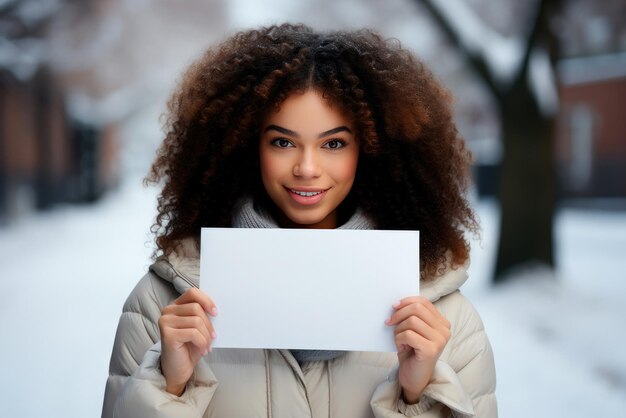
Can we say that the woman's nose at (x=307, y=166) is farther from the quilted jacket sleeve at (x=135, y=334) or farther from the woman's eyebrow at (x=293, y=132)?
the quilted jacket sleeve at (x=135, y=334)

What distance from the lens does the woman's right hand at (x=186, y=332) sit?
0.95 metres

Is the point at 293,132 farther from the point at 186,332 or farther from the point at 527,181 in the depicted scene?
the point at 527,181

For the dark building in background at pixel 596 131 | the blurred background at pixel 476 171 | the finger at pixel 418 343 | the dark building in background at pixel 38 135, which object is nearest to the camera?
the finger at pixel 418 343

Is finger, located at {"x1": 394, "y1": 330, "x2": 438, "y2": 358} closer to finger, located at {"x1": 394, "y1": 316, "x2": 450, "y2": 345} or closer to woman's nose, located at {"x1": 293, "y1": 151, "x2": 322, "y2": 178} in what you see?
finger, located at {"x1": 394, "y1": 316, "x2": 450, "y2": 345}

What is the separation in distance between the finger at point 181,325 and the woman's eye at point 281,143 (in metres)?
0.31

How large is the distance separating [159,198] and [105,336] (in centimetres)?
324

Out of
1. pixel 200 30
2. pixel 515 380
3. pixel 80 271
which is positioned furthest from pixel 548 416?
pixel 200 30

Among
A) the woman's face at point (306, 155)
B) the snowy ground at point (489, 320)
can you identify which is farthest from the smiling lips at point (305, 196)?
the snowy ground at point (489, 320)

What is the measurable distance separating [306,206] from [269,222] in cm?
9

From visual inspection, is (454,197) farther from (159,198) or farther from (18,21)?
(18,21)

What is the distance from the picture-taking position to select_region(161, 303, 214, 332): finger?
3.13ft

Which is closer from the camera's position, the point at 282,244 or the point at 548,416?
the point at 282,244

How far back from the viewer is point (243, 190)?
1.25 m

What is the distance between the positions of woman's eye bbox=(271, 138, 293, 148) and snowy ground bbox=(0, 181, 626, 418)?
4.99 feet
